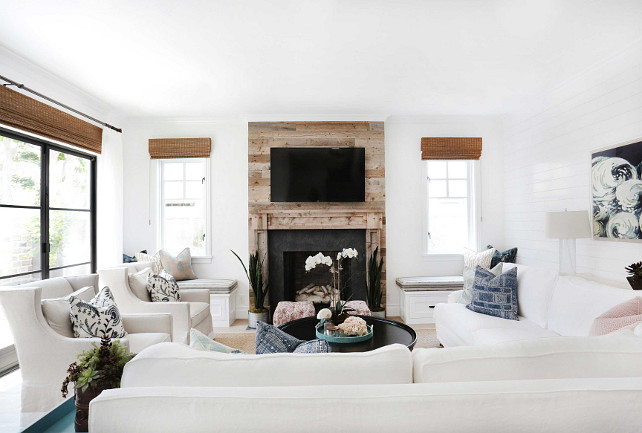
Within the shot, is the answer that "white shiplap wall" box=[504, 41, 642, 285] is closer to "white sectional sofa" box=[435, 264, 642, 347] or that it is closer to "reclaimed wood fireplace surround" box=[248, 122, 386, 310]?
"white sectional sofa" box=[435, 264, 642, 347]

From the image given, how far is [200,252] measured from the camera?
192 inches

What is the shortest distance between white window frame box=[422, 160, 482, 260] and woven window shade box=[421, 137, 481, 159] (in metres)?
0.15

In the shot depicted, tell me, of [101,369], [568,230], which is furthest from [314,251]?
[101,369]

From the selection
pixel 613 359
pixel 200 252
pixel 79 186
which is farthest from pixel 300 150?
pixel 613 359

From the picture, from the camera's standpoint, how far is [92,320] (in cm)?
238

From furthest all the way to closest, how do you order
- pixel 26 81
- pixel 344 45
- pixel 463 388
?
pixel 26 81
pixel 344 45
pixel 463 388

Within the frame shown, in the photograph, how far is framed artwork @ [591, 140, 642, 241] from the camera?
9.25 feet

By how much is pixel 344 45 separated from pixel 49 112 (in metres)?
2.80

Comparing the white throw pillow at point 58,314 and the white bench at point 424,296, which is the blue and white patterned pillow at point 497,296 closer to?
the white bench at point 424,296

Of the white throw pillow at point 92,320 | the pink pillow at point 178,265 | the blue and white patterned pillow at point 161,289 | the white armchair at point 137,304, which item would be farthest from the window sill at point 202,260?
the white throw pillow at point 92,320

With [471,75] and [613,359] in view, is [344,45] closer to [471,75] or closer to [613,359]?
[471,75]

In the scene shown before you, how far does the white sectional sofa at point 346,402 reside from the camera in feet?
3.21

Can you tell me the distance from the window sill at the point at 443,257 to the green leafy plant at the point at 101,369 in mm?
4159

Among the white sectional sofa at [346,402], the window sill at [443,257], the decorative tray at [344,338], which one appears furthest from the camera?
the window sill at [443,257]
